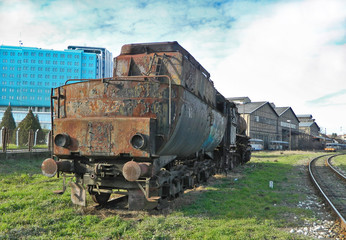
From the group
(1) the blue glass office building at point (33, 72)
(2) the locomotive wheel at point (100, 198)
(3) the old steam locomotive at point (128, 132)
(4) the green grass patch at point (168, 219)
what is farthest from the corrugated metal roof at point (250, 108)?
(2) the locomotive wheel at point (100, 198)

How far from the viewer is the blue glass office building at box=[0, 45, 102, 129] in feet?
239

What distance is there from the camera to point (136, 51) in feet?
24.8

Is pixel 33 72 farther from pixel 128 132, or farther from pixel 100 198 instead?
pixel 128 132

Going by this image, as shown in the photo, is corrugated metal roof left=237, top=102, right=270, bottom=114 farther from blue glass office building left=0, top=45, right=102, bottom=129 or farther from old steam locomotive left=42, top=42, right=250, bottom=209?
old steam locomotive left=42, top=42, right=250, bottom=209

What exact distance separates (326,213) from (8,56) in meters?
82.9

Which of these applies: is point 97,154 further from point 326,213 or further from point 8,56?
point 8,56

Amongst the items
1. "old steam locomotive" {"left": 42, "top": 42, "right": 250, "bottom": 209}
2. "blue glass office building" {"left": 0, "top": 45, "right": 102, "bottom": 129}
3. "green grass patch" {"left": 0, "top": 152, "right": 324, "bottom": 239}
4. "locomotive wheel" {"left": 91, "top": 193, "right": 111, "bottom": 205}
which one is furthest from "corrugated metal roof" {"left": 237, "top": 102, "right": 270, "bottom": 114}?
"locomotive wheel" {"left": 91, "top": 193, "right": 111, "bottom": 205}

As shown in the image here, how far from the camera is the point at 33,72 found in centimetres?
7400

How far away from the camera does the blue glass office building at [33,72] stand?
72.9m

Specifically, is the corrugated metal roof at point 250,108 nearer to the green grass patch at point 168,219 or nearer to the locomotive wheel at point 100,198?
the green grass patch at point 168,219

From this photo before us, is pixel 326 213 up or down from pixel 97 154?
down

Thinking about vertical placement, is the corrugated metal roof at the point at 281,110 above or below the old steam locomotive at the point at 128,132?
above

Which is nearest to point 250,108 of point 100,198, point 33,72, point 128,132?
point 100,198

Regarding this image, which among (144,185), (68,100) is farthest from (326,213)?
(68,100)
